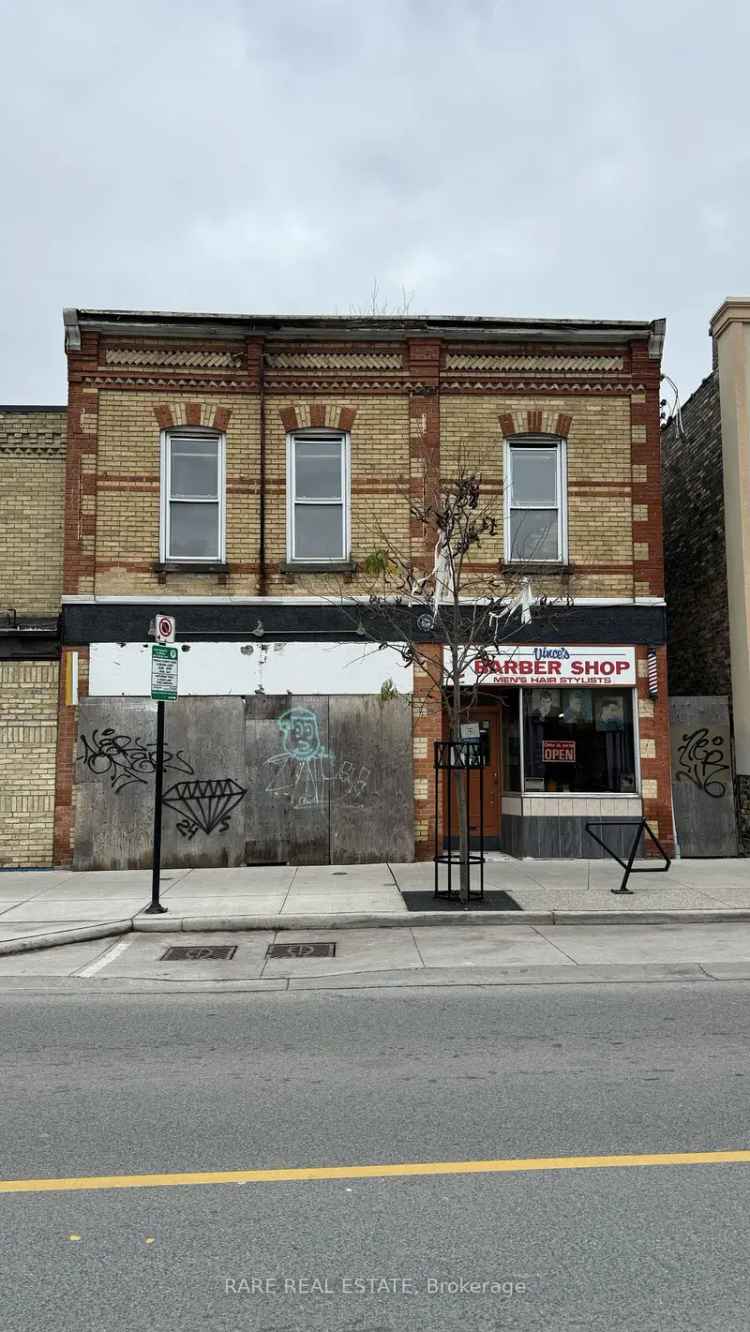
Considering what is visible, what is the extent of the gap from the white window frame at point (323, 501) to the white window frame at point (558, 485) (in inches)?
90.1

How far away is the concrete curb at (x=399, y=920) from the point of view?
415 inches

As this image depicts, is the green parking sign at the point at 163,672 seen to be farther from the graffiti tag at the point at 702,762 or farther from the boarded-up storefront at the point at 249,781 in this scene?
the graffiti tag at the point at 702,762

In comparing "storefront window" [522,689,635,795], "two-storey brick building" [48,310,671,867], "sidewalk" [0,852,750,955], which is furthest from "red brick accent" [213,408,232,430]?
"sidewalk" [0,852,750,955]

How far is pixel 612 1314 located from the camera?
3.31 meters

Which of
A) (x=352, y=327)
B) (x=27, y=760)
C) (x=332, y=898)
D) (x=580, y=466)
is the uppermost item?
(x=352, y=327)

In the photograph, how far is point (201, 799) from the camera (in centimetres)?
1436

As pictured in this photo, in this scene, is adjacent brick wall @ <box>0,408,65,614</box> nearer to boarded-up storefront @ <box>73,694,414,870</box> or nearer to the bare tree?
boarded-up storefront @ <box>73,694,414,870</box>

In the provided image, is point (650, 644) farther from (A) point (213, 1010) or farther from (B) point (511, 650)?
(A) point (213, 1010)

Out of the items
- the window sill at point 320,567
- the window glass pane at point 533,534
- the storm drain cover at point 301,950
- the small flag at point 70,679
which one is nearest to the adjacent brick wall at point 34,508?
the small flag at point 70,679

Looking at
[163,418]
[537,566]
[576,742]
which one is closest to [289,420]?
[163,418]

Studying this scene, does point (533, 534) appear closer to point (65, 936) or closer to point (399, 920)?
point (399, 920)

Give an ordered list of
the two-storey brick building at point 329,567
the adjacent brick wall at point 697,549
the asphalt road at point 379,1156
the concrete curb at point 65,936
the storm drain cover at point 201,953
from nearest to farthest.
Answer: the asphalt road at point 379,1156
the storm drain cover at point 201,953
the concrete curb at point 65,936
the two-storey brick building at point 329,567
the adjacent brick wall at point 697,549

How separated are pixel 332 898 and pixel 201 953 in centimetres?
237

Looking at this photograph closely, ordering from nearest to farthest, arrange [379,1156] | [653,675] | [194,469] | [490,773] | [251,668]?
[379,1156] → [251,668] → [653,675] → [194,469] → [490,773]
